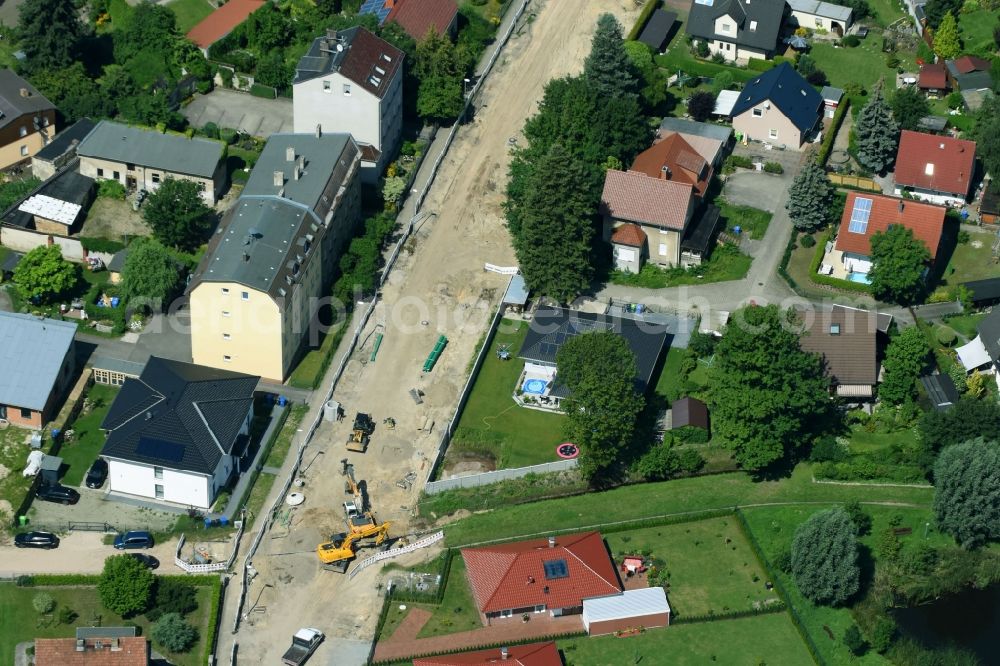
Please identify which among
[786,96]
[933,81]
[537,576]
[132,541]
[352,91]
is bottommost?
[132,541]

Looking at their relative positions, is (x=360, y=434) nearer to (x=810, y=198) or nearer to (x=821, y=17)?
(x=810, y=198)

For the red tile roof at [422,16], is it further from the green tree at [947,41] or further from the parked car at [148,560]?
the parked car at [148,560]

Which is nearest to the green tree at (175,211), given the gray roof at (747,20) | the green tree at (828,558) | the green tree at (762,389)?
the green tree at (762,389)

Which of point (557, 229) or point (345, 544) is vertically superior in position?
point (557, 229)

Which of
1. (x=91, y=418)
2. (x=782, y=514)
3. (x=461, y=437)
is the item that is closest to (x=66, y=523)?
(x=91, y=418)

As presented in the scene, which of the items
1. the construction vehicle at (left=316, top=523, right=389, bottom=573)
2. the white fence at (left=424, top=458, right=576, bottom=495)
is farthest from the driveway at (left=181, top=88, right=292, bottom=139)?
the construction vehicle at (left=316, top=523, right=389, bottom=573)

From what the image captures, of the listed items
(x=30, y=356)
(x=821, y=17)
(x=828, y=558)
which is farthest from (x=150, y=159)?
(x=828, y=558)
